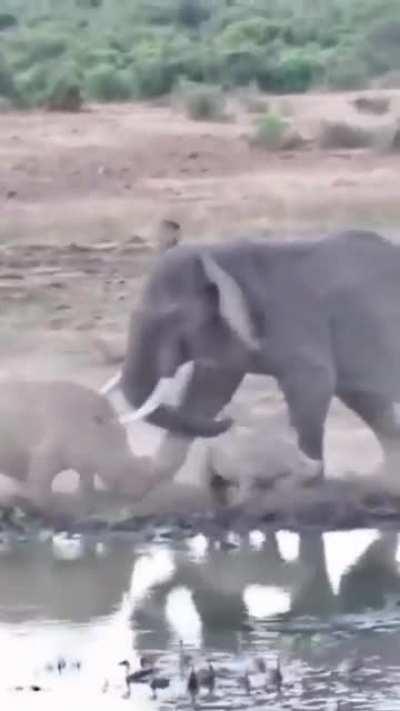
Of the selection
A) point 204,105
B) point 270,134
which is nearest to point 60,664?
point 270,134

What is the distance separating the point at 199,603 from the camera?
29.7 ft

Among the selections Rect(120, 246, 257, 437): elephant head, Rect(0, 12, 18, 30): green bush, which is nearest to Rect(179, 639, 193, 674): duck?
Rect(120, 246, 257, 437): elephant head

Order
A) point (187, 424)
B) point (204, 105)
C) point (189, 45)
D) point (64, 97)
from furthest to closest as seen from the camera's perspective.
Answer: point (189, 45) → point (64, 97) → point (204, 105) → point (187, 424)

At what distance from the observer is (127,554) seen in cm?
972

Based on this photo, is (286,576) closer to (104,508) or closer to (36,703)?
(104,508)

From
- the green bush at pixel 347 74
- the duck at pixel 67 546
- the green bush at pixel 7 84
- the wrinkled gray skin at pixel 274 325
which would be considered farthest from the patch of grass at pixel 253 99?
the duck at pixel 67 546

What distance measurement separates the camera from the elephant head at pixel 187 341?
10289 mm

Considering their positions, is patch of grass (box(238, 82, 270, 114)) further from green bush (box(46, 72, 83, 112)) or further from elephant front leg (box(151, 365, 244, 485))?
elephant front leg (box(151, 365, 244, 485))

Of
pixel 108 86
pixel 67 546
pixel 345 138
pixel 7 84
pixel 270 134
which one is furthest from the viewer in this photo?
pixel 108 86

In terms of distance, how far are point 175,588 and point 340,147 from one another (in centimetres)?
1244

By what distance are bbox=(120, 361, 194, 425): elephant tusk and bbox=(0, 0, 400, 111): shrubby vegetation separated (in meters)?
13.8

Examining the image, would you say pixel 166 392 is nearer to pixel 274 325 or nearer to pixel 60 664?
pixel 274 325

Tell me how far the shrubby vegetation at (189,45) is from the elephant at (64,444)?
45.0 feet

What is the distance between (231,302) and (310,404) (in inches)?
22.2
